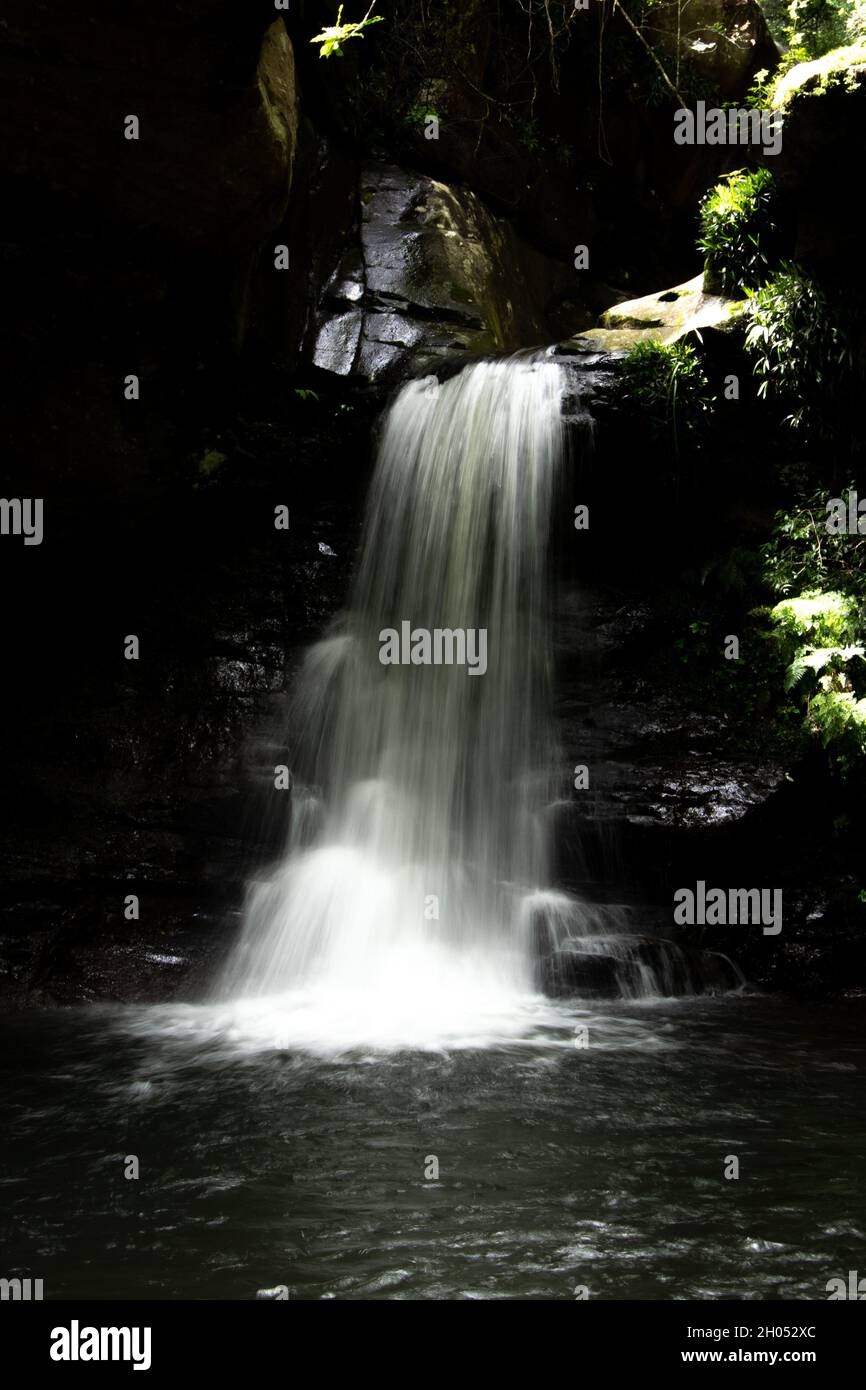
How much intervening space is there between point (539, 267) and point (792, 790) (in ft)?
35.0

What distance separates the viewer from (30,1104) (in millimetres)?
4879

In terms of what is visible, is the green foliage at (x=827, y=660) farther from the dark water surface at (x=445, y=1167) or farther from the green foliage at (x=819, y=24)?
the green foliage at (x=819, y=24)

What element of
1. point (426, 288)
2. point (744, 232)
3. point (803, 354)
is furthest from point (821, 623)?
point (426, 288)

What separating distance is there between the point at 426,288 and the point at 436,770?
7.16 metres

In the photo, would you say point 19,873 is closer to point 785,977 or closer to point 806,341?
point 785,977

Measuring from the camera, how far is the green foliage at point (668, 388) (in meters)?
8.98

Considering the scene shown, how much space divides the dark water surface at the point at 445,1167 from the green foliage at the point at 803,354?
5627 millimetres

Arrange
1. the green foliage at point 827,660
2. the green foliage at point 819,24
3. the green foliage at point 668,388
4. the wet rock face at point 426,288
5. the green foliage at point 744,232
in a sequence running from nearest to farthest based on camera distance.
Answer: the green foliage at point 827,660 < the green foliage at point 668,388 < the green foliage at point 744,232 < the wet rock face at point 426,288 < the green foliage at point 819,24

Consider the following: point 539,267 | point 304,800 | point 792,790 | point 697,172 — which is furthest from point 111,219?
point 697,172

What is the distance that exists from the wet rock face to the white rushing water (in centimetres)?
165

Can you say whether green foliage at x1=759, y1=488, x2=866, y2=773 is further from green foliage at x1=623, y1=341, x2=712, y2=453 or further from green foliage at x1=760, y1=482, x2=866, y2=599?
green foliage at x1=623, y1=341, x2=712, y2=453

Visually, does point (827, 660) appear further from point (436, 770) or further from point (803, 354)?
point (436, 770)

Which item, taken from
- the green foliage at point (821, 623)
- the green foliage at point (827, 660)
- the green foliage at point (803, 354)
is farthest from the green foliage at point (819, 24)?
the green foliage at point (827, 660)

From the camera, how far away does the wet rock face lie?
37.9 feet
